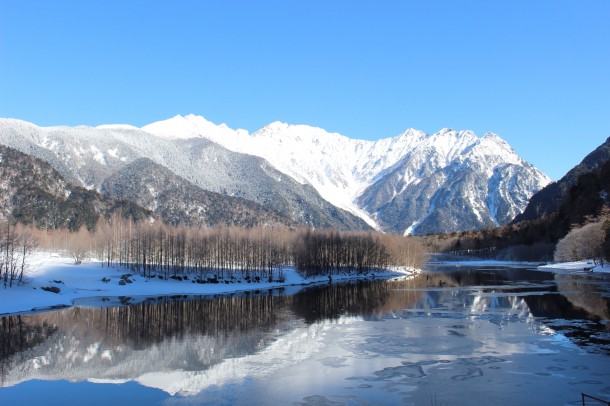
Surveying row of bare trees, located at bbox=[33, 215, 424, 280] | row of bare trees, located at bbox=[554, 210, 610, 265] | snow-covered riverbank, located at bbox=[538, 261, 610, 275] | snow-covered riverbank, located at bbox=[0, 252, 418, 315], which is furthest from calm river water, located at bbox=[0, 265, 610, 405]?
row of bare trees, located at bbox=[33, 215, 424, 280]

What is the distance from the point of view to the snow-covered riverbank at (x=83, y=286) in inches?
2869

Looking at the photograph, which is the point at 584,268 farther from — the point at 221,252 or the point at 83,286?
the point at 83,286

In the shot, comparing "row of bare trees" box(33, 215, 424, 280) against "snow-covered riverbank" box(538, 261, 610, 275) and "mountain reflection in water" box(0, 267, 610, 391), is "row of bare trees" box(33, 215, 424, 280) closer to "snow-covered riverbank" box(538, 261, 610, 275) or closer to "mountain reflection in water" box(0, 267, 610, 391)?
"mountain reflection in water" box(0, 267, 610, 391)

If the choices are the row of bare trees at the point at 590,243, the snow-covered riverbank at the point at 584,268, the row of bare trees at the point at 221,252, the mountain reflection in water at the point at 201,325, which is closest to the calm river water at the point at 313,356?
the mountain reflection in water at the point at 201,325

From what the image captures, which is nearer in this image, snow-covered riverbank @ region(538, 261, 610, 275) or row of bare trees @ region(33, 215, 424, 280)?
snow-covered riverbank @ region(538, 261, 610, 275)

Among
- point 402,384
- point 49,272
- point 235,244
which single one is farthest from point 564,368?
point 235,244

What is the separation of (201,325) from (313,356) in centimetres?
2049

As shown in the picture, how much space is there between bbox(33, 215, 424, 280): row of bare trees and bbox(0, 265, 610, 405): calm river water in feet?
252

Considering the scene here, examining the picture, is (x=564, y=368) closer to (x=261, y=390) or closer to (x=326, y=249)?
(x=261, y=390)

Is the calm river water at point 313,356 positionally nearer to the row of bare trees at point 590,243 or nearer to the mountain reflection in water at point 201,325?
the mountain reflection in water at point 201,325

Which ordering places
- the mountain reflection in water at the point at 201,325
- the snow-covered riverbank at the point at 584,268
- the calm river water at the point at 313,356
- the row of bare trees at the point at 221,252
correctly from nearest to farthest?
1. the calm river water at the point at 313,356
2. the mountain reflection in water at the point at 201,325
3. the snow-covered riverbank at the point at 584,268
4. the row of bare trees at the point at 221,252

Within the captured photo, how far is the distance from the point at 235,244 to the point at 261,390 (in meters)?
134

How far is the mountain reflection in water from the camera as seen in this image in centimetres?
3438

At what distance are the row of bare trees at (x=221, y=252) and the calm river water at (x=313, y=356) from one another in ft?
252
